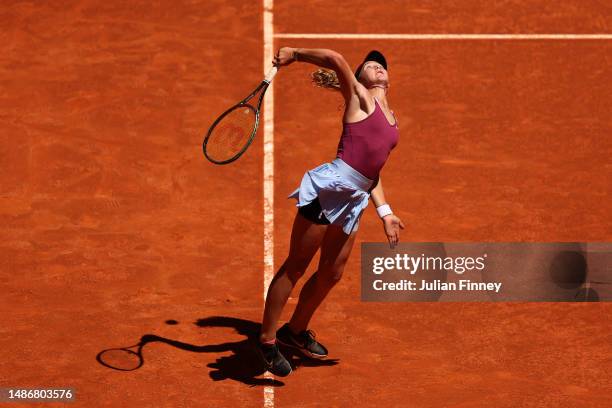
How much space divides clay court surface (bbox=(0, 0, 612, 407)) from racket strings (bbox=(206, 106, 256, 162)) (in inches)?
61.7

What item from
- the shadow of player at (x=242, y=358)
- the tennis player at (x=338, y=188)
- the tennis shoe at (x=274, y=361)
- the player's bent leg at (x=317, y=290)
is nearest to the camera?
the tennis player at (x=338, y=188)

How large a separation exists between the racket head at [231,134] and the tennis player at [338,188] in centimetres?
63

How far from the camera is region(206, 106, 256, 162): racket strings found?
1156 cm

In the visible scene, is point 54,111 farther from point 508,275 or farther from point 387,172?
point 508,275

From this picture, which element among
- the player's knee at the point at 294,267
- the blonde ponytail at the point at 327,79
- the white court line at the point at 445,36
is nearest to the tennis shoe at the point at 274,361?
the player's knee at the point at 294,267

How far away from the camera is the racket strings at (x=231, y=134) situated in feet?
37.9

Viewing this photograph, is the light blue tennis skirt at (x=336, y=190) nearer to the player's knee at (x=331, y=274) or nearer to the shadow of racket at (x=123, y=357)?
the player's knee at (x=331, y=274)

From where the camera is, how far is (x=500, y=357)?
38.9 ft

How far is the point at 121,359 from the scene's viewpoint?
1166cm

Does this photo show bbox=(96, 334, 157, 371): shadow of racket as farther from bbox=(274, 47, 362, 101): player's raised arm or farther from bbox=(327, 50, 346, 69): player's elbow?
bbox=(327, 50, 346, 69): player's elbow

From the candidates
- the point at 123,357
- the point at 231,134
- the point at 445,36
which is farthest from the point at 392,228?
the point at 445,36

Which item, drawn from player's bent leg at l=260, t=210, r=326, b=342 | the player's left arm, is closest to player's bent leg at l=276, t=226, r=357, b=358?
player's bent leg at l=260, t=210, r=326, b=342

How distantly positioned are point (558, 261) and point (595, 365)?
1.71 metres

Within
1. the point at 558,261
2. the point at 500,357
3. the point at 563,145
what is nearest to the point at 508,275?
the point at 558,261
